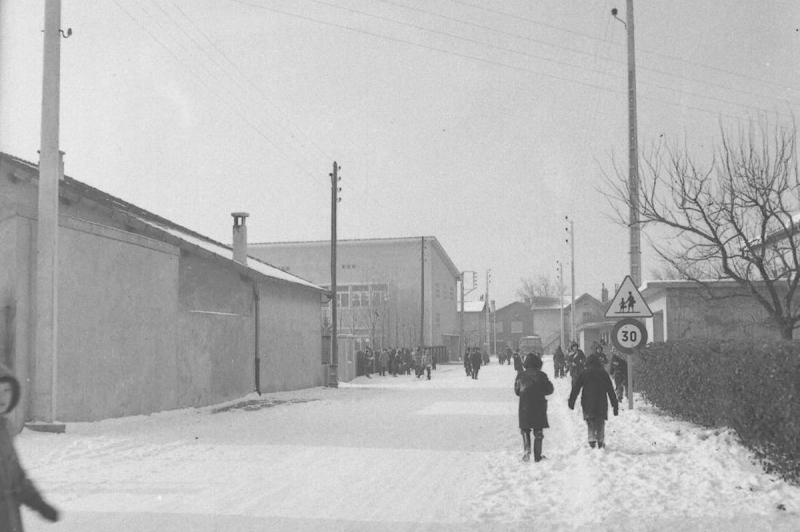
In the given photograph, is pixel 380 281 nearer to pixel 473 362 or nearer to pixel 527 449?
pixel 473 362

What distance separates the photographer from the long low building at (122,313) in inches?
520

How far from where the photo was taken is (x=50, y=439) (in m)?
12.4

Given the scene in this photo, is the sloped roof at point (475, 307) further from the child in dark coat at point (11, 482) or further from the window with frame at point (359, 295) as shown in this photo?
the child in dark coat at point (11, 482)

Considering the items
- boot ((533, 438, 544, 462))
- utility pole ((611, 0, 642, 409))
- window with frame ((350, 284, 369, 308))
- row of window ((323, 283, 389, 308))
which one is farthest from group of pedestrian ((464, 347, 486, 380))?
boot ((533, 438, 544, 462))

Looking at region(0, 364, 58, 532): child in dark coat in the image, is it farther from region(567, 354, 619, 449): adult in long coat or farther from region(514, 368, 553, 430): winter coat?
region(567, 354, 619, 449): adult in long coat

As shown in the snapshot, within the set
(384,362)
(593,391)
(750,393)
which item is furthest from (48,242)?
(384,362)

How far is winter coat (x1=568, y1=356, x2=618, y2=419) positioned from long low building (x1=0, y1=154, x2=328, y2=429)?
28.0ft

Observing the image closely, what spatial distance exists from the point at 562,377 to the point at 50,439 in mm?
28127

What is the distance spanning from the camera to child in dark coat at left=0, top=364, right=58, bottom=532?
3.61 meters

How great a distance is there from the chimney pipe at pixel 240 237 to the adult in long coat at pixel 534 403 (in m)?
16.0

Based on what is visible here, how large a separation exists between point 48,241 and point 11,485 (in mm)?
10348

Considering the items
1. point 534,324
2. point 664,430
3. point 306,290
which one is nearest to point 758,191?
point 664,430

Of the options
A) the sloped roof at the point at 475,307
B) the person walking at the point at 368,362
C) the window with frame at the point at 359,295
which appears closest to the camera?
the person walking at the point at 368,362

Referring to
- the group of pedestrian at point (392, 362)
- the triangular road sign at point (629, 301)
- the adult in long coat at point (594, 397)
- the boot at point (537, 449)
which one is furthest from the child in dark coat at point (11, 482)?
the group of pedestrian at point (392, 362)
